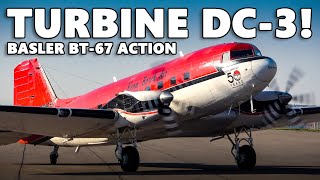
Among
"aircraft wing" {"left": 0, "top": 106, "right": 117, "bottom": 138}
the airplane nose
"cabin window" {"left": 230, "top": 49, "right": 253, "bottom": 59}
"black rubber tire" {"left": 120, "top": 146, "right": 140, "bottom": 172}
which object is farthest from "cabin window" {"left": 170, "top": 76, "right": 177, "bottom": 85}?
the airplane nose

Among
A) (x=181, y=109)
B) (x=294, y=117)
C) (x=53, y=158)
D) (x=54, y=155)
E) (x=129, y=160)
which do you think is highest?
(x=181, y=109)

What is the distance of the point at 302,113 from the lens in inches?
939

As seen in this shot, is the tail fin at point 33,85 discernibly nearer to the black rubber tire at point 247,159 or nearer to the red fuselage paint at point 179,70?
the red fuselage paint at point 179,70

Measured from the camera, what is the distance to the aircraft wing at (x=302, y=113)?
76.1 ft

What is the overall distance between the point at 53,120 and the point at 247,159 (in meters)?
8.53

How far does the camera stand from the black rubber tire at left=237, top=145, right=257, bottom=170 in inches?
870

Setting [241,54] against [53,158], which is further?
[53,158]

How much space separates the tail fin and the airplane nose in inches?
667

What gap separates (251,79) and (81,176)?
24.7 ft

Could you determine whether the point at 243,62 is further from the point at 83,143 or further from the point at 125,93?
the point at 83,143

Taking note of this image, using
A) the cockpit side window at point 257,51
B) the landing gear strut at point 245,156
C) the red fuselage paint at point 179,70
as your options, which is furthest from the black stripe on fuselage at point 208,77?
the landing gear strut at point 245,156

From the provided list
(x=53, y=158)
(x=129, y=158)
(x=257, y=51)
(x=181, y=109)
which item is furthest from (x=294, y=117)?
(x=53, y=158)

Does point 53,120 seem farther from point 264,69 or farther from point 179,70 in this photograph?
point 264,69

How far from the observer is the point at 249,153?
72.8 feet
